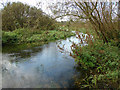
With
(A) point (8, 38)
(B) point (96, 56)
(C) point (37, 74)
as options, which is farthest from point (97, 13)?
(A) point (8, 38)

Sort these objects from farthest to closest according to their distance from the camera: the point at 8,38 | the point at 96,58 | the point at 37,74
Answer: the point at 8,38 → the point at 37,74 → the point at 96,58

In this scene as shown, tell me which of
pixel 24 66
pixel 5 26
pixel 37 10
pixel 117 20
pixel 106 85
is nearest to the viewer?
pixel 106 85

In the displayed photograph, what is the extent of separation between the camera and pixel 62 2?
500 cm

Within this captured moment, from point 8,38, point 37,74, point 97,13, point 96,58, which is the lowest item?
point 37,74

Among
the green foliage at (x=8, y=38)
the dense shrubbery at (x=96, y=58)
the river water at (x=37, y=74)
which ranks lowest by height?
the river water at (x=37, y=74)

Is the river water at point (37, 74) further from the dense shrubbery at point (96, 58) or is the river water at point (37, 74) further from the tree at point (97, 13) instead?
the tree at point (97, 13)

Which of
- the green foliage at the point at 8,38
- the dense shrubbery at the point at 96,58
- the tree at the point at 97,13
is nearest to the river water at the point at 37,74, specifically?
the dense shrubbery at the point at 96,58

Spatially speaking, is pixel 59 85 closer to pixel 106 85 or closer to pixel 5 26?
pixel 106 85

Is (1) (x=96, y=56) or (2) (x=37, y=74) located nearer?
(1) (x=96, y=56)

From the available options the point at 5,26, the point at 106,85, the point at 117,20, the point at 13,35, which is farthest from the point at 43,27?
the point at 5,26

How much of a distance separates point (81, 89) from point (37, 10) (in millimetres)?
3617

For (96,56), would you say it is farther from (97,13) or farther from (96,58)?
(97,13)

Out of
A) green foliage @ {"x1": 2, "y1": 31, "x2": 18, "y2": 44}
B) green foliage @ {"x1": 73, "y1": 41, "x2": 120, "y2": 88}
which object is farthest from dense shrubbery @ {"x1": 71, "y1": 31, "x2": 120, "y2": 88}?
green foliage @ {"x1": 2, "y1": 31, "x2": 18, "y2": 44}

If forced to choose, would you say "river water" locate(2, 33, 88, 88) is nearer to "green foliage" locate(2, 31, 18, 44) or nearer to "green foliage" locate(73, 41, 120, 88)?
"green foliage" locate(73, 41, 120, 88)
